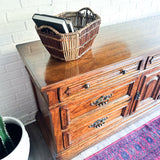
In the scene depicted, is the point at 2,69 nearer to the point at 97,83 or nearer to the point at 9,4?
the point at 9,4

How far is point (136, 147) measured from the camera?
119cm

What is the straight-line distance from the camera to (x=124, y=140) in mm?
1237

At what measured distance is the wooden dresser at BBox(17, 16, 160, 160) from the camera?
2.35 ft

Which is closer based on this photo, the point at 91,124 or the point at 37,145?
the point at 91,124

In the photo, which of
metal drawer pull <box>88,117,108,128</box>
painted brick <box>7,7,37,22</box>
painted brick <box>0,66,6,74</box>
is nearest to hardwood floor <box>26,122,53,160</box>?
metal drawer pull <box>88,117,108,128</box>

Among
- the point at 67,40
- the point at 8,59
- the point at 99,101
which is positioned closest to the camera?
the point at 67,40

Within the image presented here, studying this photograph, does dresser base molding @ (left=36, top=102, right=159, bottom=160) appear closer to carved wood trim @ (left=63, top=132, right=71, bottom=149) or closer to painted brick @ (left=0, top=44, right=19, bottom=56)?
carved wood trim @ (left=63, top=132, right=71, bottom=149)

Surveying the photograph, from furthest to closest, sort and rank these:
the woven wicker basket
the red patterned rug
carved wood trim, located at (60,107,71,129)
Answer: the red patterned rug
carved wood trim, located at (60,107,71,129)
the woven wicker basket

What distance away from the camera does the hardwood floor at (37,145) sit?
1143 mm

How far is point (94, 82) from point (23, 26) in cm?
59

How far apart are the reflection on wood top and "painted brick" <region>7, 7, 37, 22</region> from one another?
16cm

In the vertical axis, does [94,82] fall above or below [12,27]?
below

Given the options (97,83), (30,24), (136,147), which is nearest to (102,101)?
(97,83)

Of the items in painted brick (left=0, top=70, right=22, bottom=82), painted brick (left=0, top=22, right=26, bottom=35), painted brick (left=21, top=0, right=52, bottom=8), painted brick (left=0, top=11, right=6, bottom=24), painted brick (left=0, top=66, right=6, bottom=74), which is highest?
painted brick (left=21, top=0, right=52, bottom=8)
